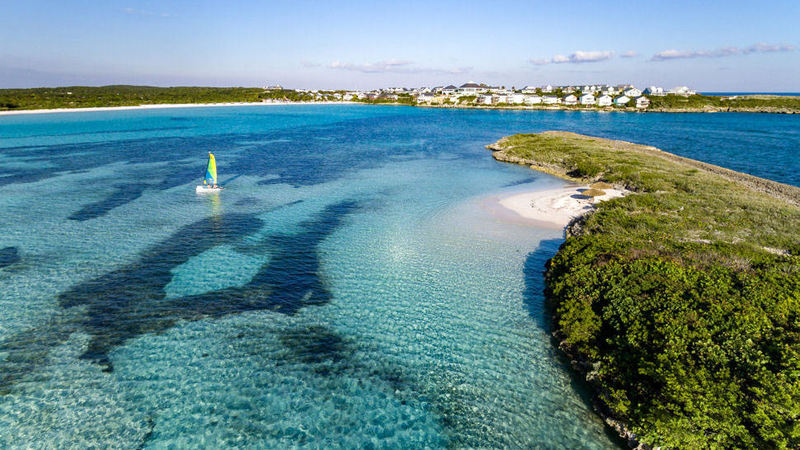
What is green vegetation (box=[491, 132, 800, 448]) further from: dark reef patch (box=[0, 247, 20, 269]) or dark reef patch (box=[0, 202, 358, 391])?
dark reef patch (box=[0, 247, 20, 269])

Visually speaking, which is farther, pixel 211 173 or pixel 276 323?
pixel 211 173

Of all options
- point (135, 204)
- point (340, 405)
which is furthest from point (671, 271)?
point (135, 204)

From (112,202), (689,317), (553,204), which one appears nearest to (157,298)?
(112,202)

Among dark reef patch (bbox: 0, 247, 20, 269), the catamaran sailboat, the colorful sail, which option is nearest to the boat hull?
the catamaran sailboat

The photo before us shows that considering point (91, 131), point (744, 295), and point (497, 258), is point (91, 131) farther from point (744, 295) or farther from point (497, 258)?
point (744, 295)

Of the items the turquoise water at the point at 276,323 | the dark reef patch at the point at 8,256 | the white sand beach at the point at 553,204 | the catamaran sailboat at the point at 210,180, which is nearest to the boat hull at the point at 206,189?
the catamaran sailboat at the point at 210,180

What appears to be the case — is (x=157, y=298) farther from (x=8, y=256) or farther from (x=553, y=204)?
(x=553, y=204)
